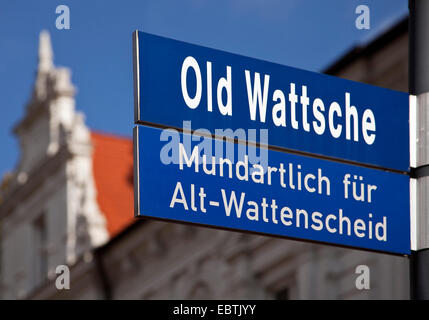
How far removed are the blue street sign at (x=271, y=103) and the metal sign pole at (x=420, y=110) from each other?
2.6 inches

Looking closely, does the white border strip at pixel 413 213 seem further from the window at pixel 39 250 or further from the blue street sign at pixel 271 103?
the window at pixel 39 250

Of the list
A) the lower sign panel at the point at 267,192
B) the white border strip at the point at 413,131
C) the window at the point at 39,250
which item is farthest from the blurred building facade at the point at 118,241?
the lower sign panel at the point at 267,192

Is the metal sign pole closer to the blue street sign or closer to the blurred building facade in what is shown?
the blue street sign

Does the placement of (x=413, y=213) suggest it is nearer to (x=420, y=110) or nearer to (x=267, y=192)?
(x=420, y=110)

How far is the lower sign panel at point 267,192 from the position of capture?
4703mm

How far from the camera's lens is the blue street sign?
4797 millimetres

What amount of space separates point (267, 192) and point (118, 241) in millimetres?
16118

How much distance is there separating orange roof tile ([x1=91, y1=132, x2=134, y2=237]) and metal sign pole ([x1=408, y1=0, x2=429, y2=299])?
58.0 ft

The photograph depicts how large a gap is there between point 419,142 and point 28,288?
773 inches

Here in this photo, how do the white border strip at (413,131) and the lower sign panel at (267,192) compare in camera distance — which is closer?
the lower sign panel at (267,192)

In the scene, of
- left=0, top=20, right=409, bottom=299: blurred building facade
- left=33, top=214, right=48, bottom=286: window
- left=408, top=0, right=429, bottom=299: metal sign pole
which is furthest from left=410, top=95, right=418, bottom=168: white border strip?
left=33, top=214, right=48, bottom=286: window

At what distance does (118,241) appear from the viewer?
2089cm
